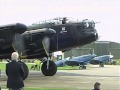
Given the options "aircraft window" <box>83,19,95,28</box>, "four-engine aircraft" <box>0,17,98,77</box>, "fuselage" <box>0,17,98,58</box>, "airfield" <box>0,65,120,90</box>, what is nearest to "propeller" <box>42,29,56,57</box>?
"four-engine aircraft" <box>0,17,98,77</box>

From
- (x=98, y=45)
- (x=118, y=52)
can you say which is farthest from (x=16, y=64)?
(x=118, y=52)

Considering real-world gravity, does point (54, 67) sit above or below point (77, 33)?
below

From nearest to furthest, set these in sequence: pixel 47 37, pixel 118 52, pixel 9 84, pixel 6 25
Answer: pixel 9 84
pixel 6 25
pixel 47 37
pixel 118 52

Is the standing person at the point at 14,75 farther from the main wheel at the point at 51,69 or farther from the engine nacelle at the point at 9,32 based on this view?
the main wheel at the point at 51,69

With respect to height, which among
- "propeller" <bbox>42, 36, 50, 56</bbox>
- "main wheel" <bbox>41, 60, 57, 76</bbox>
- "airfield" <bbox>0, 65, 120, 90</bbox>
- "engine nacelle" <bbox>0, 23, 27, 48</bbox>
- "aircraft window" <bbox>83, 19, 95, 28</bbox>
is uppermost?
"aircraft window" <bbox>83, 19, 95, 28</bbox>

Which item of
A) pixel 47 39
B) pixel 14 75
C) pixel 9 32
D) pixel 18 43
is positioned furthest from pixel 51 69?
pixel 14 75

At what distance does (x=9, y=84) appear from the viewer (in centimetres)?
1082

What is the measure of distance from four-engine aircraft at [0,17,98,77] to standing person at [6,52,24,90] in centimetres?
1243

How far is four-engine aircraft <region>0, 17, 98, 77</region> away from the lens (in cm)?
2448

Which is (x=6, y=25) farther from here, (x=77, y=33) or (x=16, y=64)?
(x=16, y=64)

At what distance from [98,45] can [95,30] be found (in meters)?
91.6

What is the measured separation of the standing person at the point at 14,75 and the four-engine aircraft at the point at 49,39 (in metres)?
12.4

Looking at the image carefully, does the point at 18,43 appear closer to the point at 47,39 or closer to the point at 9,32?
the point at 9,32

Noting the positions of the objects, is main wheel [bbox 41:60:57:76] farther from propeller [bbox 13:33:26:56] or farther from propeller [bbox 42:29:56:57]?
propeller [bbox 13:33:26:56]
